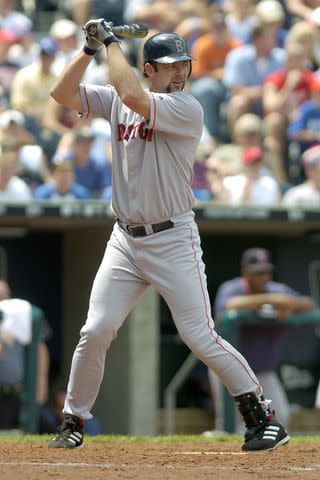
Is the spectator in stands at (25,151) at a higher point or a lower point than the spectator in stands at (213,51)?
lower

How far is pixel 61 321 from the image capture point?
10.5 metres

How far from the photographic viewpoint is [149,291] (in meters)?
9.70

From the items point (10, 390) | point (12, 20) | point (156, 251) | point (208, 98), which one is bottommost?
point (10, 390)

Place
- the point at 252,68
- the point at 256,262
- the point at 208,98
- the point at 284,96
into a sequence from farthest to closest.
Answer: the point at 252,68 < the point at 284,96 < the point at 208,98 < the point at 256,262

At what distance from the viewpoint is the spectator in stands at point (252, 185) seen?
10.3m

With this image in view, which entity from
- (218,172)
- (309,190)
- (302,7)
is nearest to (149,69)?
(218,172)

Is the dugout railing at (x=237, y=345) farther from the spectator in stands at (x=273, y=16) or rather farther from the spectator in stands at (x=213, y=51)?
the spectator in stands at (x=273, y=16)

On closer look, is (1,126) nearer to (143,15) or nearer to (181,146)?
(143,15)

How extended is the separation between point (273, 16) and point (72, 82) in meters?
7.59

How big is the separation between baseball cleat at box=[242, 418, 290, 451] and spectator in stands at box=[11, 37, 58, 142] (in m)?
6.15

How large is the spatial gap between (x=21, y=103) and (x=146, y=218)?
6.12 meters

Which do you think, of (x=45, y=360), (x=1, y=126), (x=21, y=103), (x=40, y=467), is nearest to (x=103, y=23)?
(x=40, y=467)

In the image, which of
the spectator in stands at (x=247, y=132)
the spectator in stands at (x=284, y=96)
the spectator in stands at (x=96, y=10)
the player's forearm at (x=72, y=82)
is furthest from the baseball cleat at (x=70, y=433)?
the spectator in stands at (x=96, y=10)

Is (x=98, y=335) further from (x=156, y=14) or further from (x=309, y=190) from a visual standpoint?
(x=156, y=14)
